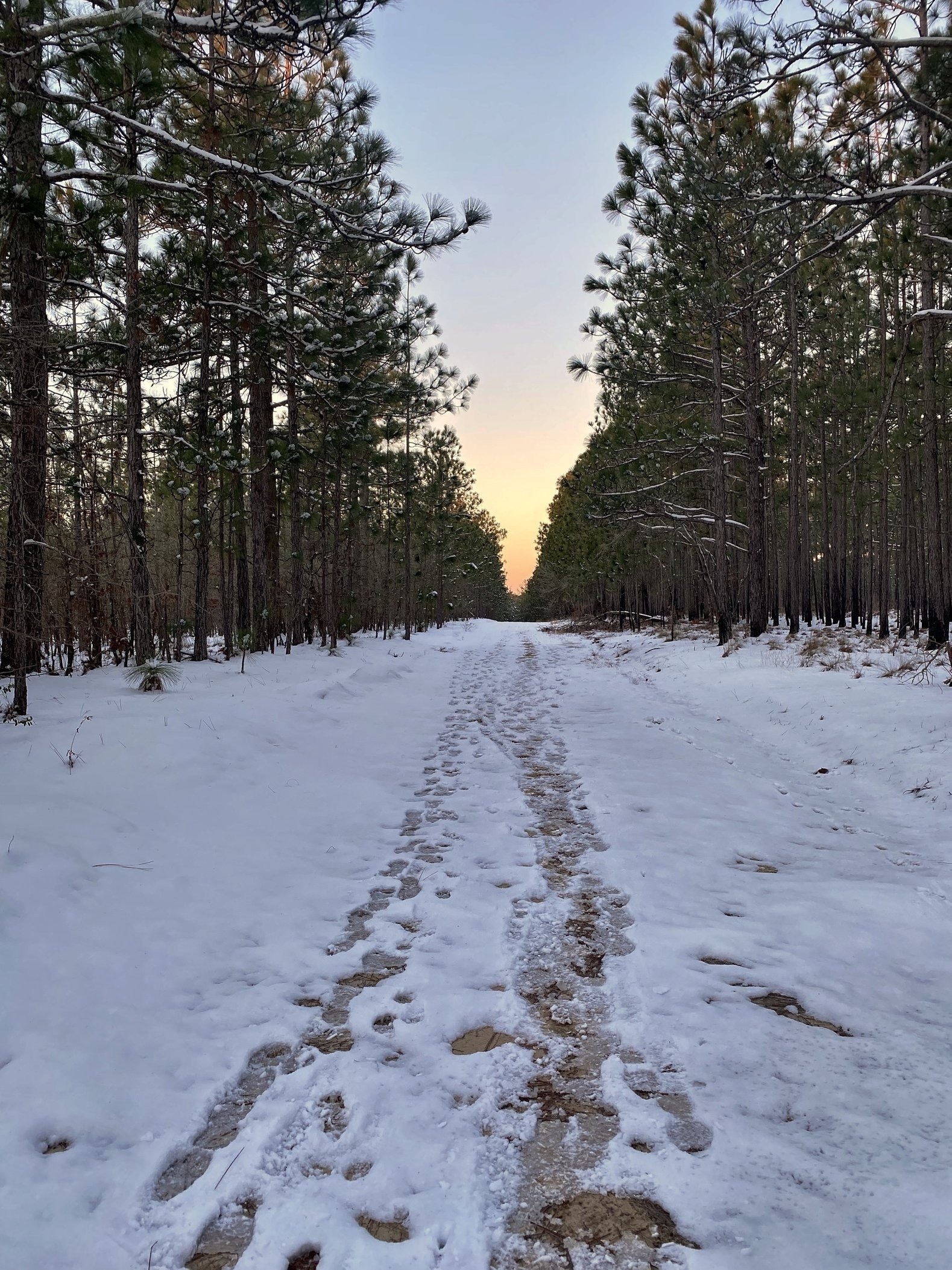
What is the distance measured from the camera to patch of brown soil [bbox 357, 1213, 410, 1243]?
1567 mm

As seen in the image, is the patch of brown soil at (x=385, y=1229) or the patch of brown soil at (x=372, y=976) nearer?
the patch of brown soil at (x=385, y=1229)

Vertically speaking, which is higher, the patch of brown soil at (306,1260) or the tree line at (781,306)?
the tree line at (781,306)

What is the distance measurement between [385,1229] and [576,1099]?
2.26 feet

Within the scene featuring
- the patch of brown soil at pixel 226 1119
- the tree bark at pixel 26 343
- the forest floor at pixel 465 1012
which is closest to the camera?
the forest floor at pixel 465 1012

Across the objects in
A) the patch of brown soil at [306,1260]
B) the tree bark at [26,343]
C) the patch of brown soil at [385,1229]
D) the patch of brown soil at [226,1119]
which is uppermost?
the tree bark at [26,343]

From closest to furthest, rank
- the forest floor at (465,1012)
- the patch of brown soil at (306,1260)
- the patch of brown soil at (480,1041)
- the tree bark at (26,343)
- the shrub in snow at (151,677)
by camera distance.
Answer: the patch of brown soil at (306,1260) → the forest floor at (465,1012) → the patch of brown soil at (480,1041) → the tree bark at (26,343) → the shrub in snow at (151,677)

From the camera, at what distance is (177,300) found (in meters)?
8.74

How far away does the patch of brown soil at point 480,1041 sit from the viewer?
89.4 inches

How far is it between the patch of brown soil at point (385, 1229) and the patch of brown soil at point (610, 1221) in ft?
1.17

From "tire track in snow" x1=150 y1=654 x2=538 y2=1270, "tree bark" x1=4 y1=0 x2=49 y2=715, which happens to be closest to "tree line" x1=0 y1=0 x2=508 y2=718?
"tree bark" x1=4 y1=0 x2=49 y2=715

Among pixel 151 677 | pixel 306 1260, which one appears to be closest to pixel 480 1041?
pixel 306 1260

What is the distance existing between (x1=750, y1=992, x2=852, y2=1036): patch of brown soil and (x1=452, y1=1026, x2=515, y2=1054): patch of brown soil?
1.00 metres

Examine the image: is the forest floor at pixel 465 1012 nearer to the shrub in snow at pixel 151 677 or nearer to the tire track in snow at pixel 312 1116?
the tire track in snow at pixel 312 1116

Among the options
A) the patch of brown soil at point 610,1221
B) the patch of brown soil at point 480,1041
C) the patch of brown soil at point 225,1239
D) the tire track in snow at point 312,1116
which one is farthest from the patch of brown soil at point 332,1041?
the patch of brown soil at point 610,1221
